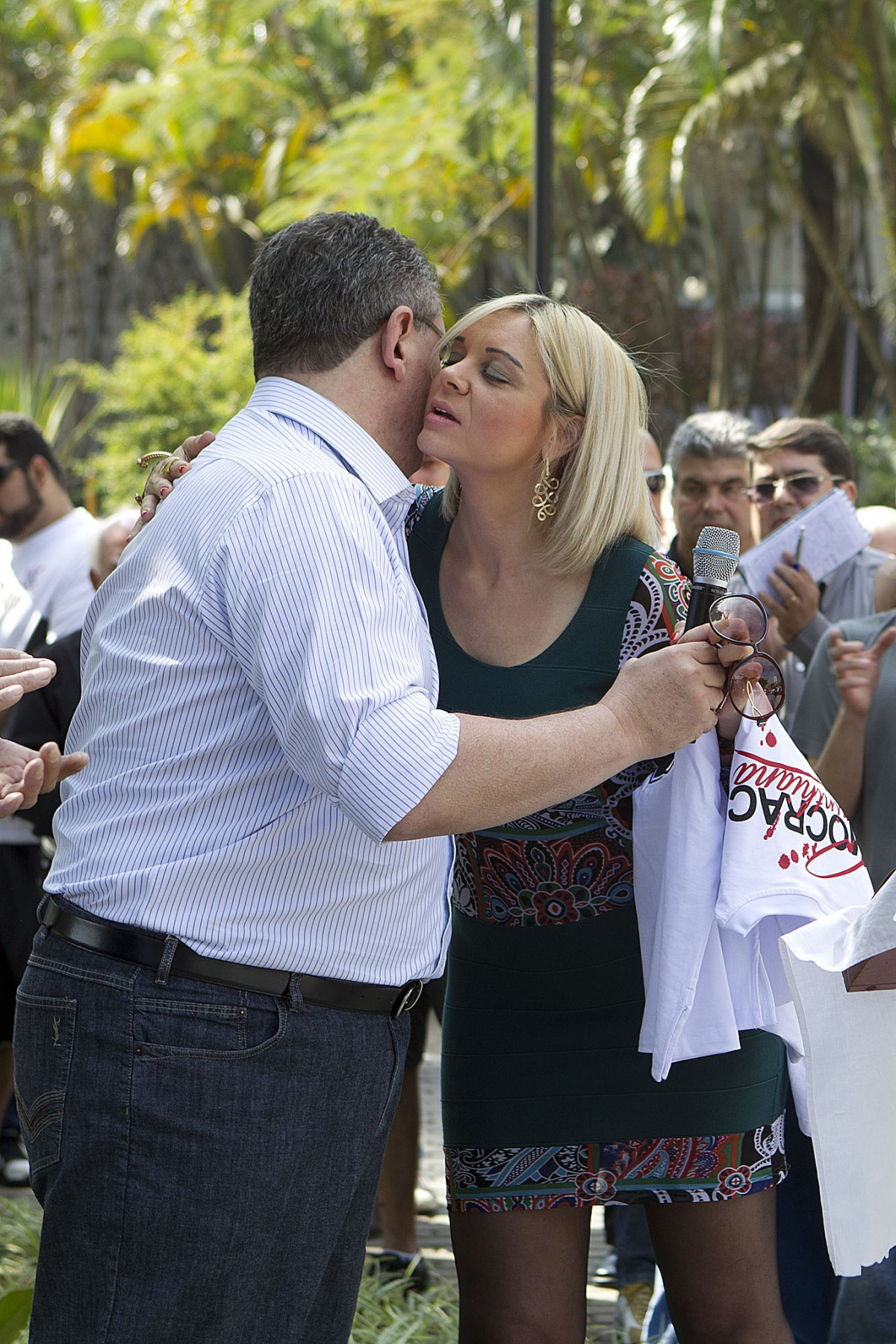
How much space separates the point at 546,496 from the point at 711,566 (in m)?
0.48

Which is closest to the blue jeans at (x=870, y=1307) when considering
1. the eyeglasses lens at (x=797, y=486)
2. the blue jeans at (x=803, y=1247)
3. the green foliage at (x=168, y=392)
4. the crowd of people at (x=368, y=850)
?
the crowd of people at (x=368, y=850)

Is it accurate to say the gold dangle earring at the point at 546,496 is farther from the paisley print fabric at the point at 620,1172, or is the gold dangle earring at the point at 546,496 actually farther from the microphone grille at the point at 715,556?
the paisley print fabric at the point at 620,1172

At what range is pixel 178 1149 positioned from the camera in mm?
2107

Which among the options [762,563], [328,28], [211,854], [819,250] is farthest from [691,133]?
[211,854]

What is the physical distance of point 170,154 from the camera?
2086 centimetres

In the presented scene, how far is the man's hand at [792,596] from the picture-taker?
4586mm

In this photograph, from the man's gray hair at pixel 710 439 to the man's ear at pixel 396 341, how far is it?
9.50 ft

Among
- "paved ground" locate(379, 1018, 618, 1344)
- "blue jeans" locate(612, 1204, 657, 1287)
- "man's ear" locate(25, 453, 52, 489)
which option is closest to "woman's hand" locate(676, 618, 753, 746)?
"blue jeans" locate(612, 1204, 657, 1287)

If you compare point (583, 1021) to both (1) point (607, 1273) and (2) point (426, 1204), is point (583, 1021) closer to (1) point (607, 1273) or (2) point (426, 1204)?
(1) point (607, 1273)

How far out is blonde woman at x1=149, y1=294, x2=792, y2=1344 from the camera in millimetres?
2680

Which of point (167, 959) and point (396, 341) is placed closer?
point (167, 959)

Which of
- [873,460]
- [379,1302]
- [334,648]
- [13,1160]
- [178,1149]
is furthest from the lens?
[873,460]

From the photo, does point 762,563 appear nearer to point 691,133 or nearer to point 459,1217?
point 459,1217

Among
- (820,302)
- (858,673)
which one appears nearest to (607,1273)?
(858,673)
